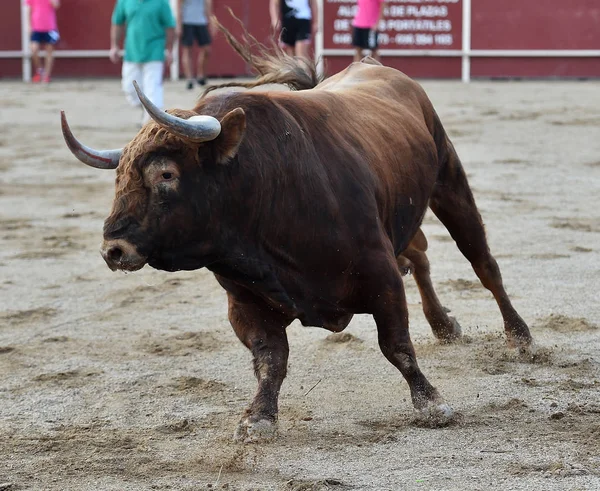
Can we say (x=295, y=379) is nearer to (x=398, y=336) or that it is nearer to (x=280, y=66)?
(x=398, y=336)

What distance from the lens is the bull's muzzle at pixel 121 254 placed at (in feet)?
9.00

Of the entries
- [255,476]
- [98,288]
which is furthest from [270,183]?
[98,288]

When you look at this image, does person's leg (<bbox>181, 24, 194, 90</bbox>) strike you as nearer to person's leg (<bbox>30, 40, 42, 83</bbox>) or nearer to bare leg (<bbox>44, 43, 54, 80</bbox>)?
bare leg (<bbox>44, 43, 54, 80</bbox>)

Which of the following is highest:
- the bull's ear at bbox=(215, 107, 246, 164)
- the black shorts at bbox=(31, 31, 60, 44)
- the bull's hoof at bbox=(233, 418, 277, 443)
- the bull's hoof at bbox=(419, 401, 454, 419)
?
the bull's ear at bbox=(215, 107, 246, 164)

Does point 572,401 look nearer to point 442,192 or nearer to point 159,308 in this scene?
point 442,192

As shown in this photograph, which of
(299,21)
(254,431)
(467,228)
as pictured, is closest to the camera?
(254,431)

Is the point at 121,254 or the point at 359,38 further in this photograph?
the point at 359,38

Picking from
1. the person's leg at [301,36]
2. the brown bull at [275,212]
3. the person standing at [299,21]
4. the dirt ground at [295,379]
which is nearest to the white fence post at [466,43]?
the person standing at [299,21]

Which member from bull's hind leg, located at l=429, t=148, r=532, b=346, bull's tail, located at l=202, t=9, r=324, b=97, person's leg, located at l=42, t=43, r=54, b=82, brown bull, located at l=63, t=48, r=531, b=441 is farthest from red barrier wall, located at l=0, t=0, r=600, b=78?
brown bull, located at l=63, t=48, r=531, b=441

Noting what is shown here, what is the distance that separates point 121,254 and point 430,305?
1.61m

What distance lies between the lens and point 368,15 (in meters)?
13.1

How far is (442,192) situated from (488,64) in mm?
11019

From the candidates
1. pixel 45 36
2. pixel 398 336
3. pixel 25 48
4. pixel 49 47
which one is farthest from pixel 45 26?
pixel 398 336

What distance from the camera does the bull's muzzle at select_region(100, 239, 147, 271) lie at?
2742 mm
